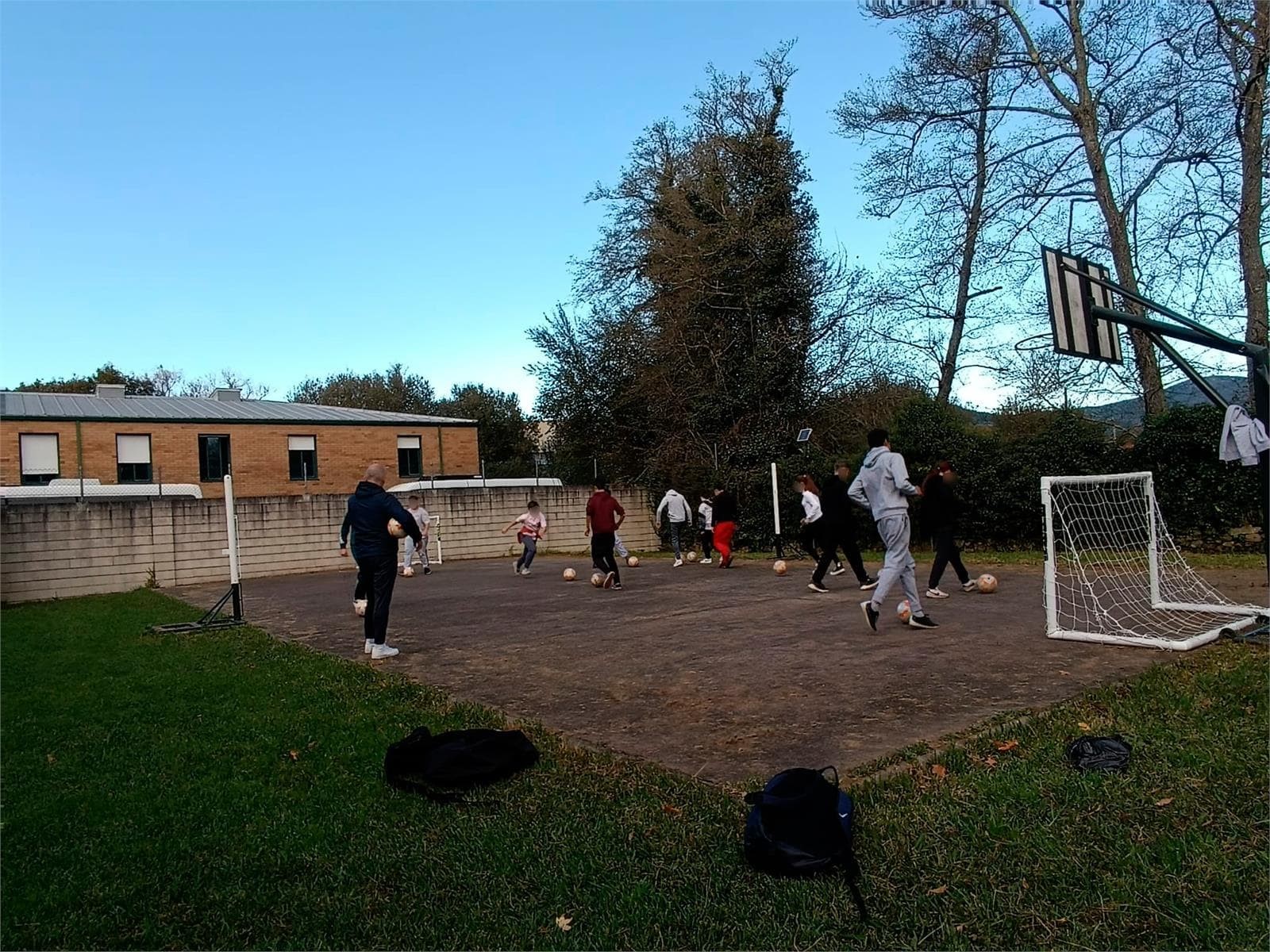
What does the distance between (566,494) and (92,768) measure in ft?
69.9

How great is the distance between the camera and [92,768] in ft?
16.3

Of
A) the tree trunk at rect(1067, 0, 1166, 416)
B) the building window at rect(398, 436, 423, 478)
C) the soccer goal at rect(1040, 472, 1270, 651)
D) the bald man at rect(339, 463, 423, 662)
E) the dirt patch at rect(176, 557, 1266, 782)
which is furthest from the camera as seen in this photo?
the building window at rect(398, 436, 423, 478)

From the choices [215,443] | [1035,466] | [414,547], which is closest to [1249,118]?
[1035,466]

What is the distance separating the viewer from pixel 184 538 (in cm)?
1953

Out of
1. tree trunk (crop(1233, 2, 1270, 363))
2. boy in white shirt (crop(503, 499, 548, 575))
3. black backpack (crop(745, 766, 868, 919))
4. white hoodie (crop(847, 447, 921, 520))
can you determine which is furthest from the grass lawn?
tree trunk (crop(1233, 2, 1270, 363))

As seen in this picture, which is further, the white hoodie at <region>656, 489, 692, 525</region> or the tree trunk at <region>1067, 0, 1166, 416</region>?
the tree trunk at <region>1067, 0, 1166, 416</region>

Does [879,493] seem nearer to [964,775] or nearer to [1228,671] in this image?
[1228,671]

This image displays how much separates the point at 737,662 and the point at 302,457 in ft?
98.2

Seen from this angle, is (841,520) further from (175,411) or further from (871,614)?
(175,411)

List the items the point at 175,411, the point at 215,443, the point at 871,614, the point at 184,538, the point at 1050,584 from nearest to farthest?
1. the point at 1050,584
2. the point at 871,614
3. the point at 184,538
4. the point at 215,443
5. the point at 175,411

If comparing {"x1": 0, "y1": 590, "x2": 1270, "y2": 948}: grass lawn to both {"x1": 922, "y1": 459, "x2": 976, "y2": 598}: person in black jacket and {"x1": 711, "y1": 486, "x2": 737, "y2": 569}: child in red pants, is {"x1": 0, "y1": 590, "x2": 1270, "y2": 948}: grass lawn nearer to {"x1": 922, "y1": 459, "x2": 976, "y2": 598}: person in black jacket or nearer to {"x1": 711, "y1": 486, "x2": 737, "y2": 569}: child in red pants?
{"x1": 922, "y1": 459, "x2": 976, "y2": 598}: person in black jacket

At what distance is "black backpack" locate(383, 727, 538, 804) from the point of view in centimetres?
444

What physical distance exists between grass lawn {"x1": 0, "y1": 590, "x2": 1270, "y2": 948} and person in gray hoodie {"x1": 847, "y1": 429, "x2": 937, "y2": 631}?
297 cm

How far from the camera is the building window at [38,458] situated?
28.9 metres
